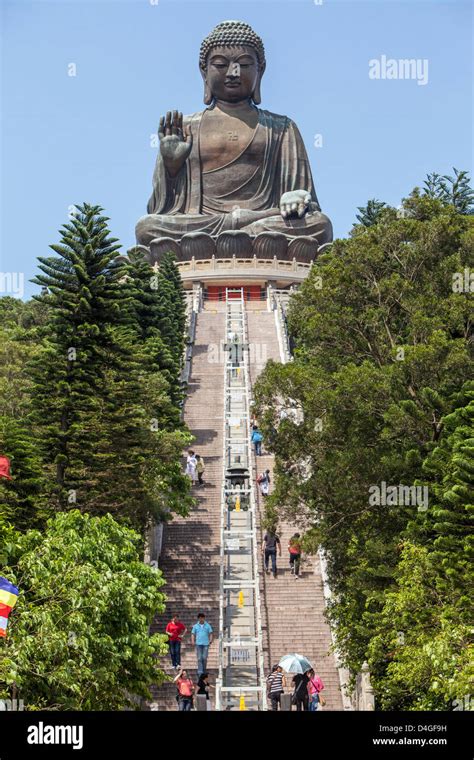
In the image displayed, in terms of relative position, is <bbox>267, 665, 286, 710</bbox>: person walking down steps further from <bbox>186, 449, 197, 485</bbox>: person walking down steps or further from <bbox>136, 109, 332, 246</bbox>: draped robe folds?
<bbox>136, 109, 332, 246</bbox>: draped robe folds

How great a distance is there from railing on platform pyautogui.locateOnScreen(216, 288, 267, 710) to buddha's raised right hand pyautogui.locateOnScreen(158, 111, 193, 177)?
21004mm

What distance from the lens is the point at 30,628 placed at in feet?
35.2

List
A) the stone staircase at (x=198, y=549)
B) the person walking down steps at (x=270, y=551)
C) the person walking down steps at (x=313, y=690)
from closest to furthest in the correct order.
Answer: the person walking down steps at (x=313, y=690) < the stone staircase at (x=198, y=549) < the person walking down steps at (x=270, y=551)

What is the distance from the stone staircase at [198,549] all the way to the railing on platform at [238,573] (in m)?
0.18

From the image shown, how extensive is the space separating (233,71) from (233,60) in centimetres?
60

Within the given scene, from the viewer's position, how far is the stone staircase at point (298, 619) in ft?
53.3

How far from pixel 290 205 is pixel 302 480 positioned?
3174 cm

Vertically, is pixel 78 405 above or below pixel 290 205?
below

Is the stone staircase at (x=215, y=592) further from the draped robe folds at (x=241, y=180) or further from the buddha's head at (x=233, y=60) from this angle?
the buddha's head at (x=233, y=60)

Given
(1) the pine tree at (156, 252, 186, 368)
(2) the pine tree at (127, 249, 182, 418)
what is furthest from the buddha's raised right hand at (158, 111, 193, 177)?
(2) the pine tree at (127, 249, 182, 418)

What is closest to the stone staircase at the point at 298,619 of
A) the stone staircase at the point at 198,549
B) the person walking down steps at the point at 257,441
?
the stone staircase at the point at 198,549

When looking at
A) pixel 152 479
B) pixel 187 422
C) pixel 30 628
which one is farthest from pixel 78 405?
pixel 187 422
